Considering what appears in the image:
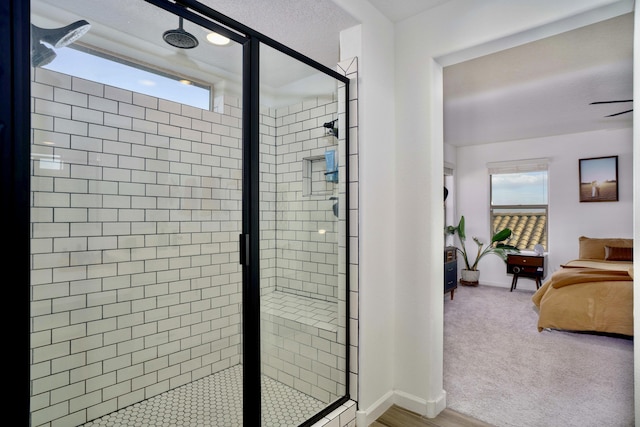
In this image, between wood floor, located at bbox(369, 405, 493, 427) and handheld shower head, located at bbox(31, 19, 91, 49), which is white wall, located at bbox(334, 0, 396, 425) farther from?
handheld shower head, located at bbox(31, 19, 91, 49)

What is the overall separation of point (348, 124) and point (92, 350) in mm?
1961

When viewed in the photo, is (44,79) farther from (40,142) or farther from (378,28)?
(378,28)

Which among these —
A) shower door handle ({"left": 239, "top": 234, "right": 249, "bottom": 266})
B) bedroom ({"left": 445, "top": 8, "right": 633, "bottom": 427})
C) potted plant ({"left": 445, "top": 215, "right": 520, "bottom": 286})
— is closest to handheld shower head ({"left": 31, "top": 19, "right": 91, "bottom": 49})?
shower door handle ({"left": 239, "top": 234, "right": 249, "bottom": 266})

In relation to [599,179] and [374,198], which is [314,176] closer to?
[374,198]

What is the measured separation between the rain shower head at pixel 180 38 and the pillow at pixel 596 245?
229 inches

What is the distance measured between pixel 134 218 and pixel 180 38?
3.40ft

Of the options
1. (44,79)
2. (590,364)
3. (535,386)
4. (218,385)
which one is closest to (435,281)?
(535,386)

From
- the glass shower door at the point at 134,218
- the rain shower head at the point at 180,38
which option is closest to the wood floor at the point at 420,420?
the glass shower door at the point at 134,218

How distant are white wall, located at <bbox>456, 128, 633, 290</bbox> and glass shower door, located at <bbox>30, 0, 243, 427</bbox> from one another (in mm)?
5356

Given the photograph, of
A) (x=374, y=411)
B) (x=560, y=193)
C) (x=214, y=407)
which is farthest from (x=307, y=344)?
(x=560, y=193)

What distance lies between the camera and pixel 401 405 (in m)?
2.24

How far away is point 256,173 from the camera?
161 cm

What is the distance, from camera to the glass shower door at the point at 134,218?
1.73 metres

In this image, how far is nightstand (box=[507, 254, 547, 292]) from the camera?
547 cm
